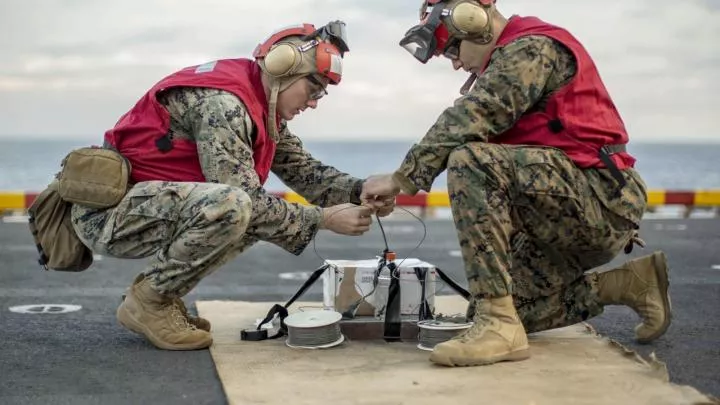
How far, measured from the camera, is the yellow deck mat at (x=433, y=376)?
347 centimetres

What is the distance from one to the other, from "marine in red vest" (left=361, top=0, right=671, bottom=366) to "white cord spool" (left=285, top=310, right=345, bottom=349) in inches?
23.8

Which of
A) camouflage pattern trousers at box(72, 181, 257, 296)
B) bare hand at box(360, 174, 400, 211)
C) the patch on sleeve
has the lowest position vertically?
camouflage pattern trousers at box(72, 181, 257, 296)

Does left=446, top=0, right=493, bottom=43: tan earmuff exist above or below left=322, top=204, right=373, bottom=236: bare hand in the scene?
above

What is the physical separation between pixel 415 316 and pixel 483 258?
2.77 feet

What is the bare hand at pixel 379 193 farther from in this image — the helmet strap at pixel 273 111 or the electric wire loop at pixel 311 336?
the electric wire loop at pixel 311 336

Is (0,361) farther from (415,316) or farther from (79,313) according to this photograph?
(415,316)

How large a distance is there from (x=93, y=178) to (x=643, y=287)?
2371mm

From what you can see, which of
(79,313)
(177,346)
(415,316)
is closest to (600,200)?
(415,316)

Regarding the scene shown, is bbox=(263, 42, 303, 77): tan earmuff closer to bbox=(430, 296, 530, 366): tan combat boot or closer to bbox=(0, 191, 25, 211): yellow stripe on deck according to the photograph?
bbox=(430, 296, 530, 366): tan combat boot

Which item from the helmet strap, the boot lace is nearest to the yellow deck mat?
the boot lace

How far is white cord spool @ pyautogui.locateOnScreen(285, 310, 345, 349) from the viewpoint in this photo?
14.4 ft

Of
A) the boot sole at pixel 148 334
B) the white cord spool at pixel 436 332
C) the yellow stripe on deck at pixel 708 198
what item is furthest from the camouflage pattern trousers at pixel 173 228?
the yellow stripe on deck at pixel 708 198

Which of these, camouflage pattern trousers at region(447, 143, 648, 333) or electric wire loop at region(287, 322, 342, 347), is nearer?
camouflage pattern trousers at region(447, 143, 648, 333)

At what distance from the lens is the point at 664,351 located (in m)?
4.41
